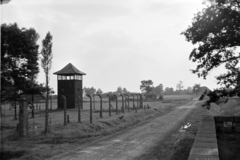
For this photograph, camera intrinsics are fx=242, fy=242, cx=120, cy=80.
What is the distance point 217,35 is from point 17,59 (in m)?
8.70

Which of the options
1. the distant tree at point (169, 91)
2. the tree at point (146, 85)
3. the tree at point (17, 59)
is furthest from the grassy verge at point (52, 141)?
the distant tree at point (169, 91)

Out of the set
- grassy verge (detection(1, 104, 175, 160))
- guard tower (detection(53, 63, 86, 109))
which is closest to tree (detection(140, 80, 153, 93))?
guard tower (detection(53, 63, 86, 109))

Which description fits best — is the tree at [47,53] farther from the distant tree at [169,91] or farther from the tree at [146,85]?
the distant tree at [169,91]

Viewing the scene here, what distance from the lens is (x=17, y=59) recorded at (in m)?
9.77

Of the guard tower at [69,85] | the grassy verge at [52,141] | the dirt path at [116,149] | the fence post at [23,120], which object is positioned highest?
the guard tower at [69,85]

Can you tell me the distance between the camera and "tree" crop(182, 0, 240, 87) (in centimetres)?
1033

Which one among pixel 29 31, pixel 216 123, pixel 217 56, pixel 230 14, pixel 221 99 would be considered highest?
pixel 230 14

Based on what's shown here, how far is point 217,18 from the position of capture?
34.3ft

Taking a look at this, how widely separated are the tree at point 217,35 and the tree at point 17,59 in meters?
7.29

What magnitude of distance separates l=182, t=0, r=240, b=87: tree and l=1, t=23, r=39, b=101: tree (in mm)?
7287

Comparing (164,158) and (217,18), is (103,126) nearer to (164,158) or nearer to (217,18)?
(164,158)

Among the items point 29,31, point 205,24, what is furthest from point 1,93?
point 205,24

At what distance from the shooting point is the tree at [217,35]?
10.3 m

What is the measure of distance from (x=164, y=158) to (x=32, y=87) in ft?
21.9
